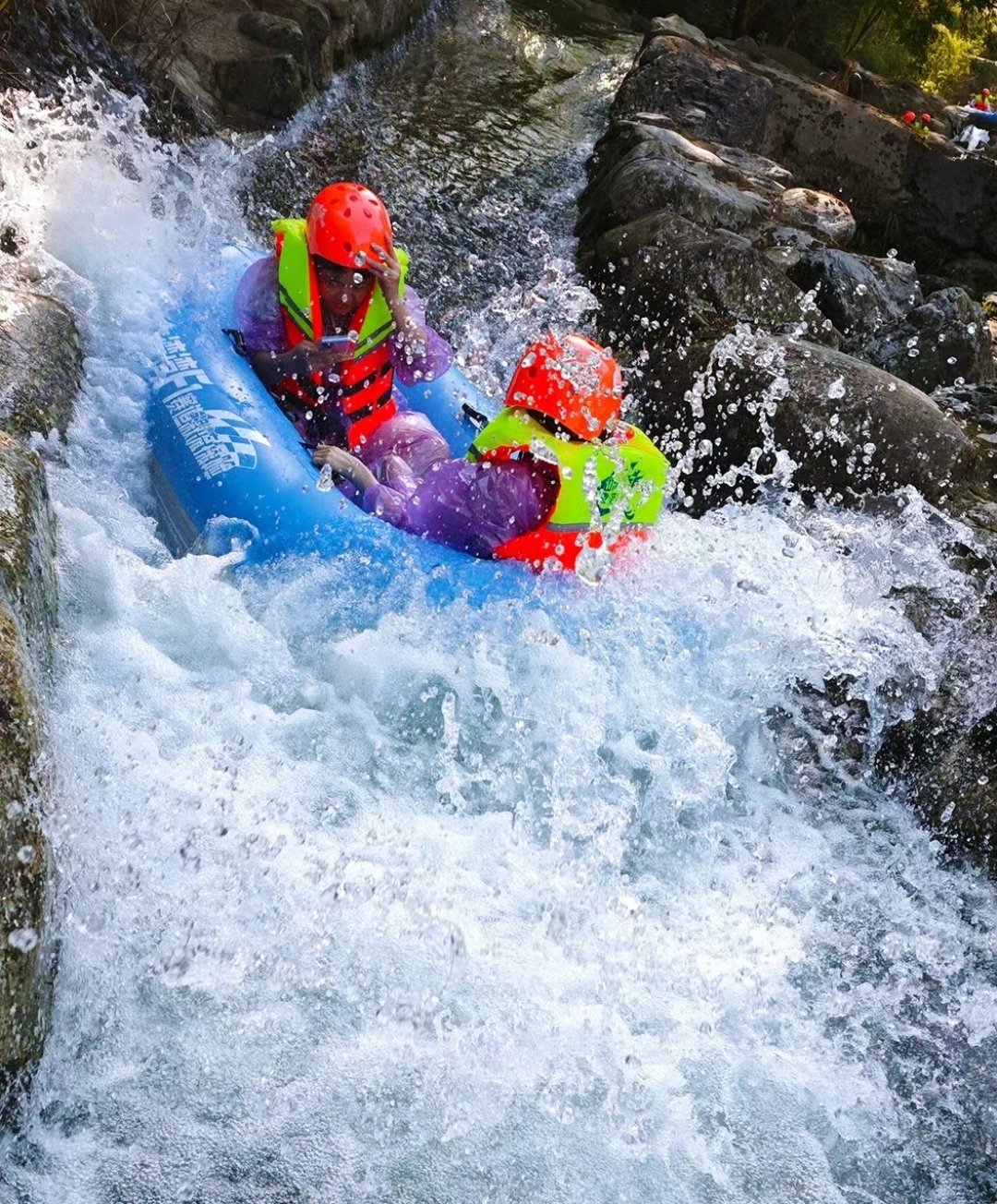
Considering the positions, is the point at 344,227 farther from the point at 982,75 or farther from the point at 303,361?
the point at 982,75

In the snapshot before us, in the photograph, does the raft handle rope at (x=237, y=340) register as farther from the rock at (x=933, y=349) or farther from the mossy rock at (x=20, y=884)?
the rock at (x=933, y=349)

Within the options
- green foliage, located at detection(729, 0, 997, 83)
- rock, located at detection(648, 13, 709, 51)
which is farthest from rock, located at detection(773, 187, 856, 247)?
green foliage, located at detection(729, 0, 997, 83)

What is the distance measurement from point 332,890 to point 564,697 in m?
1.25

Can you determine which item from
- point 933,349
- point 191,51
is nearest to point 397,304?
point 933,349

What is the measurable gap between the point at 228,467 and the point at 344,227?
3.84 feet

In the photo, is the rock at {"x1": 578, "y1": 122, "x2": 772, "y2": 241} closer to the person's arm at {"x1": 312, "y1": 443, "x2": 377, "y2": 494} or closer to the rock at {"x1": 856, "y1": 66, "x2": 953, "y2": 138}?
the person's arm at {"x1": 312, "y1": 443, "x2": 377, "y2": 494}

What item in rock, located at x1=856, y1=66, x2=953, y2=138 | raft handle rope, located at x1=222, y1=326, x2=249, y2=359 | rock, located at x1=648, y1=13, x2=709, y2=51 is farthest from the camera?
rock, located at x1=856, y1=66, x2=953, y2=138

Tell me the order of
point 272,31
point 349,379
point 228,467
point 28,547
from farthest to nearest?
point 272,31 → point 349,379 → point 228,467 → point 28,547

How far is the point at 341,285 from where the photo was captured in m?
4.91

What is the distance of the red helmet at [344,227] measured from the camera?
4.80 m

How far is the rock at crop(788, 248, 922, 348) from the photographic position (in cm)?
800

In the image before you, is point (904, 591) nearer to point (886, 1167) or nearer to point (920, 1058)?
point (920, 1058)

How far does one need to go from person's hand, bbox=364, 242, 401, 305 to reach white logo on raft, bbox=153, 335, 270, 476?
848 millimetres

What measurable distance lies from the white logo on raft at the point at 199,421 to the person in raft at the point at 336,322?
301 millimetres
